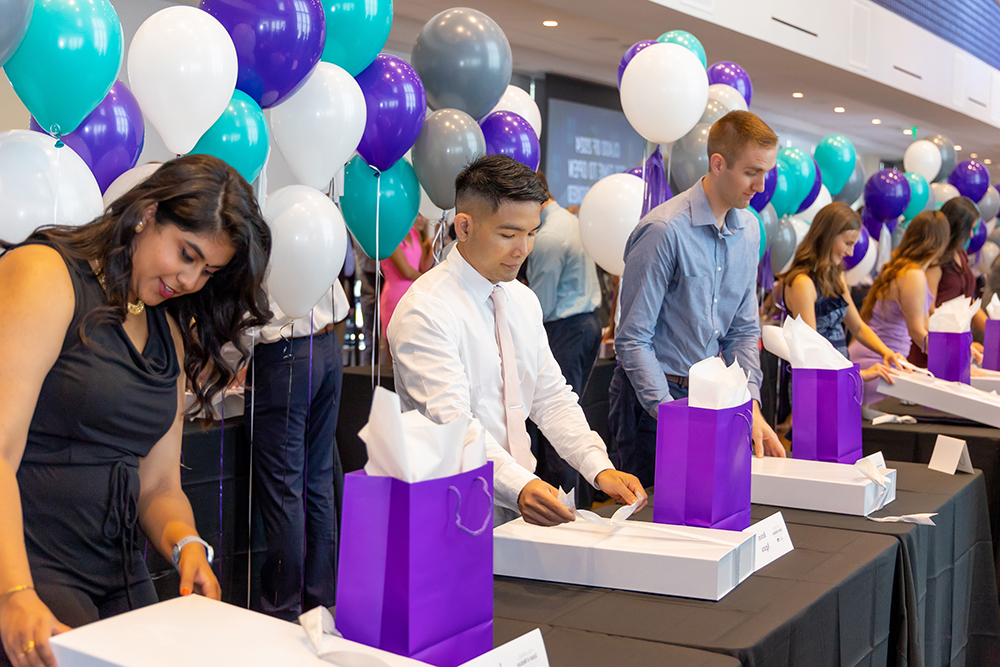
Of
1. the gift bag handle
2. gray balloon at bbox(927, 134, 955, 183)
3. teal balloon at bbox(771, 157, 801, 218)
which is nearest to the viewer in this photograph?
the gift bag handle

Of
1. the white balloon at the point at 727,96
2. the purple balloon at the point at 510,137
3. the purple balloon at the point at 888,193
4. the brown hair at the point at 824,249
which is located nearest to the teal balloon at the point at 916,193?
the purple balloon at the point at 888,193

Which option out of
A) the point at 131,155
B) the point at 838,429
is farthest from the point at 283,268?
the point at 838,429

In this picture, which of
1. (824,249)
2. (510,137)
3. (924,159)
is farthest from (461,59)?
(924,159)

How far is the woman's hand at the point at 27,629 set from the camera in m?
0.99

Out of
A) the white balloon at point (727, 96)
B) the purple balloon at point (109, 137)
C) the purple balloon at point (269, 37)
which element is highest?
the white balloon at point (727, 96)

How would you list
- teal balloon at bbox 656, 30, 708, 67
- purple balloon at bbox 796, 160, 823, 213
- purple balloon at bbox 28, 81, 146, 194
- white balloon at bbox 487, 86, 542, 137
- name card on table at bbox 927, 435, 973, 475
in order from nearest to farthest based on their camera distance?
purple balloon at bbox 28, 81, 146, 194, name card on table at bbox 927, 435, 973, 475, white balloon at bbox 487, 86, 542, 137, teal balloon at bbox 656, 30, 708, 67, purple balloon at bbox 796, 160, 823, 213

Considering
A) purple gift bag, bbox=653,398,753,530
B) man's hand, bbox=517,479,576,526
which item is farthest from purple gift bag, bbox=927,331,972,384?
man's hand, bbox=517,479,576,526

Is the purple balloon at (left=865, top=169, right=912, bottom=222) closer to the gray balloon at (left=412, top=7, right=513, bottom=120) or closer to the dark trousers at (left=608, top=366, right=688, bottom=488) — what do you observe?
Result: the gray balloon at (left=412, top=7, right=513, bottom=120)

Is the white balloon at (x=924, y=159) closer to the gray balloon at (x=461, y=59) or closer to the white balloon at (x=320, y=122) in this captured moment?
the gray balloon at (x=461, y=59)

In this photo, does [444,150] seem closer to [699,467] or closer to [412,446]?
[699,467]

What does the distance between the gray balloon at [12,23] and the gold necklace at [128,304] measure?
71cm

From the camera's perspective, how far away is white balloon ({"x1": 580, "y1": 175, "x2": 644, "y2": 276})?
3.69 metres

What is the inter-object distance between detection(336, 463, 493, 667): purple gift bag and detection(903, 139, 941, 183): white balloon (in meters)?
6.67

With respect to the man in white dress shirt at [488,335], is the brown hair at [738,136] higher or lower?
higher
